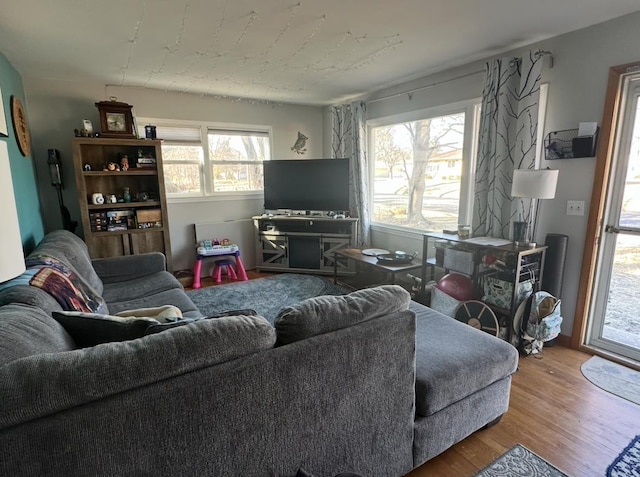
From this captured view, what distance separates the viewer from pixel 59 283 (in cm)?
180

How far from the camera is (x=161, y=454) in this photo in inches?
37.4

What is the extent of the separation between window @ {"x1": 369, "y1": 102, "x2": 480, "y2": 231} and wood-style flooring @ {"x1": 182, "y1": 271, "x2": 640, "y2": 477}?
171 cm

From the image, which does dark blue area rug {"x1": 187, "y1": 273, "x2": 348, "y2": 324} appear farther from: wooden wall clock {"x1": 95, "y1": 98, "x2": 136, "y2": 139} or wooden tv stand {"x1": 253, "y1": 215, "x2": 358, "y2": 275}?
wooden wall clock {"x1": 95, "y1": 98, "x2": 136, "y2": 139}

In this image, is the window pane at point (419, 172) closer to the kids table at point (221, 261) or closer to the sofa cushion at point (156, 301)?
the kids table at point (221, 261)

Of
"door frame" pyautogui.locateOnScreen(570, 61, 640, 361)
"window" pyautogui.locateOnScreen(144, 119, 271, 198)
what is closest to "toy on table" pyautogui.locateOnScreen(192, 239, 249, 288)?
"window" pyautogui.locateOnScreen(144, 119, 271, 198)

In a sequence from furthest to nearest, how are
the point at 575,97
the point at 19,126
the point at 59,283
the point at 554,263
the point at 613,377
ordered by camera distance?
the point at 19,126, the point at 554,263, the point at 575,97, the point at 613,377, the point at 59,283

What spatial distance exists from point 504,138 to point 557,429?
2168 mm

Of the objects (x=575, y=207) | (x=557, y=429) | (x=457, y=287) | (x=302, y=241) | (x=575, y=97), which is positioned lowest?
(x=557, y=429)

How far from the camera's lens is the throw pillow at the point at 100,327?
1.26 metres

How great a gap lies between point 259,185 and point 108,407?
4.36 m

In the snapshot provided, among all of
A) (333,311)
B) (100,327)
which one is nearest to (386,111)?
(333,311)

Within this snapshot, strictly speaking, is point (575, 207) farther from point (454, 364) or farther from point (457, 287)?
point (454, 364)

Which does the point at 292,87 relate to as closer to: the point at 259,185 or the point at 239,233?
the point at 259,185

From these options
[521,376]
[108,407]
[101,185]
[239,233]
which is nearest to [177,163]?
[101,185]
